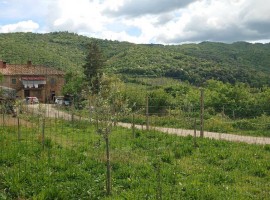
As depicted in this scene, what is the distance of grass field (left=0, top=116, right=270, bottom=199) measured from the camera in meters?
8.26

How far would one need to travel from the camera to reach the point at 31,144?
12.5 m

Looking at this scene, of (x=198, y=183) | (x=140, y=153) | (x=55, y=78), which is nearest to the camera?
(x=198, y=183)

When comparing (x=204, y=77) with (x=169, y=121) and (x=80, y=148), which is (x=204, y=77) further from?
(x=80, y=148)

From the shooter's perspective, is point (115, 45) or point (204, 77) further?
point (115, 45)

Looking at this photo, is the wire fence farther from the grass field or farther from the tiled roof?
the tiled roof

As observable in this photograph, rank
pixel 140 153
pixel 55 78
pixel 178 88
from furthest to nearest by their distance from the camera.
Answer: pixel 55 78 < pixel 178 88 < pixel 140 153

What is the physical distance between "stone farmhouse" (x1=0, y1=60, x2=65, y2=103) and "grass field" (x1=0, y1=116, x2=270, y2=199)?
170ft

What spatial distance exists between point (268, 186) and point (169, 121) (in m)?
15.0

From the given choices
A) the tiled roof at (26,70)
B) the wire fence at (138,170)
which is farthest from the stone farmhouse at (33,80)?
the wire fence at (138,170)

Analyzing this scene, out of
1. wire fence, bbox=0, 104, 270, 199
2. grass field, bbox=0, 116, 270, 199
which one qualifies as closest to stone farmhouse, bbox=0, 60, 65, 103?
wire fence, bbox=0, 104, 270, 199

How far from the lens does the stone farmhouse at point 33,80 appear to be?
62.7 m

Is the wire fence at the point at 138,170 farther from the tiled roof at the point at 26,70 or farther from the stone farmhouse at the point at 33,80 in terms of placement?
the tiled roof at the point at 26,70

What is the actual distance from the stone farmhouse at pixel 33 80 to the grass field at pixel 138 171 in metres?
51.8

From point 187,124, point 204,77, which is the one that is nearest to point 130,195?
point 187,124
